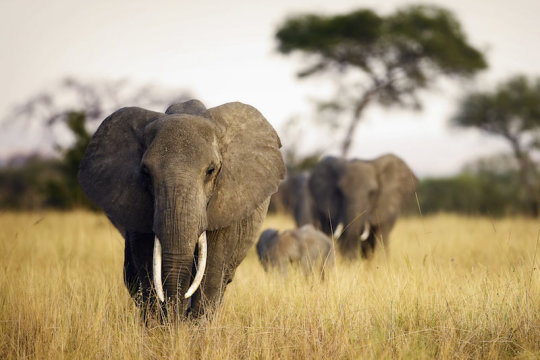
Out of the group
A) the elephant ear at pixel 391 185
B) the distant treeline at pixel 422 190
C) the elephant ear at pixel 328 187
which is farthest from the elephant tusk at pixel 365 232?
the distant treeline at pixel 422 190

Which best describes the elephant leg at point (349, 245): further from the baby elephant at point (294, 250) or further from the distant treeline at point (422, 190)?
the distant treeline at point (422, 190)

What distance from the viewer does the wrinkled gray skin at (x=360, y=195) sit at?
1018 cm

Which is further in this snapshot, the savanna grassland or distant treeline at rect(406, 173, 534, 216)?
distant treeline at rect(406, 173, 534, 216)

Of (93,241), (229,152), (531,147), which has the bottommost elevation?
(531,147)

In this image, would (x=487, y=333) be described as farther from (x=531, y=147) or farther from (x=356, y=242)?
(x=531, y=147)

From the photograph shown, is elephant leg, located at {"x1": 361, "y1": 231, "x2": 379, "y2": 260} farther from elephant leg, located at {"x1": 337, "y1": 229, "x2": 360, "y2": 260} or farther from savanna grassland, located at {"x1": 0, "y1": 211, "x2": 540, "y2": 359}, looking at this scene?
savanna grassland, located at {"x1": 0, "y1": 211, "x2": 540, "y2": 359}

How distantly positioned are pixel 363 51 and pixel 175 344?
21.1 meters

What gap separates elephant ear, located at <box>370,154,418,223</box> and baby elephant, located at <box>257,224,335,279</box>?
2845mm

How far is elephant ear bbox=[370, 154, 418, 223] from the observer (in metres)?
10.8

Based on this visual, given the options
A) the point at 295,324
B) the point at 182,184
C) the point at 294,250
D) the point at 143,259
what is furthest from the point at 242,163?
the point at 294,250

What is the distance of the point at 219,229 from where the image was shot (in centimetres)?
484

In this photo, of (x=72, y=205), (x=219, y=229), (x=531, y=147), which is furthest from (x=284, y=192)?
(x=531, y=147)

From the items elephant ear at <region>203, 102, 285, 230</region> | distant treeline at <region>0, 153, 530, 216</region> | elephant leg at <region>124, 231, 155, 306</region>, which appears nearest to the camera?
elephant ear at <region>203, 102, 285, 230</region>

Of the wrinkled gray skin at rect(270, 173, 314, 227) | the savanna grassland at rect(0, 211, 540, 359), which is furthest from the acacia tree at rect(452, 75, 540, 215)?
the savanna grassland at rect(0, 211, 540, 359)
